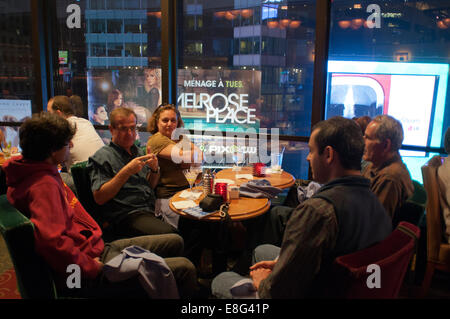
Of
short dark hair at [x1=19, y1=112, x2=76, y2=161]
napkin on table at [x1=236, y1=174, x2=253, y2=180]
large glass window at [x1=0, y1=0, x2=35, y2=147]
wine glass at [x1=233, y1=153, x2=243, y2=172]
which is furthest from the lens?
large glass window at [x1=0, y1=0, x2=35, y2=147]

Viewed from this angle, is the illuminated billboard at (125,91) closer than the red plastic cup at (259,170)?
No

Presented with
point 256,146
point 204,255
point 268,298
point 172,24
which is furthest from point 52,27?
point 268,298

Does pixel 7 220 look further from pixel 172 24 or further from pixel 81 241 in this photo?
pixel 172 24

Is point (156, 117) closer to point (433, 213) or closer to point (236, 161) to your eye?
point (236, 161)

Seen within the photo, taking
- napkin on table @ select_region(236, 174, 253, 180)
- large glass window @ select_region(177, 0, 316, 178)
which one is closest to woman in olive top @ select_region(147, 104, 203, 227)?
napkin on table @ select_region(236, 174, 253, 180)

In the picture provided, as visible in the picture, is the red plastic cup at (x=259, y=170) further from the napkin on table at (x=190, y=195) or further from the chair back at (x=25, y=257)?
the chair back at (x=25, y=257)

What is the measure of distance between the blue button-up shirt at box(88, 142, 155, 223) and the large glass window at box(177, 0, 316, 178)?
7.06ft

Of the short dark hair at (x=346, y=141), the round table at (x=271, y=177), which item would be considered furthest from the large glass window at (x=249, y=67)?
the short dark hair at (x=346, y=141)

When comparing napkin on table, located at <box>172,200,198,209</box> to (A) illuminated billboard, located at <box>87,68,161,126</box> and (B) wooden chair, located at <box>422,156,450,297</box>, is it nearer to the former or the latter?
(B) wooden chair, located at <box>422,156,450,297</box>

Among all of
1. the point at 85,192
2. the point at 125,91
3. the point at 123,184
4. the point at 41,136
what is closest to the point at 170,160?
the point at 123,184

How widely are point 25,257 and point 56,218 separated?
19 cm

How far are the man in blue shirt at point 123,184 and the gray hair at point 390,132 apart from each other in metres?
1.48

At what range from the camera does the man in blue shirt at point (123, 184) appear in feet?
7.25

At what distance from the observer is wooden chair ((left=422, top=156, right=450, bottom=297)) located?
232 cm
